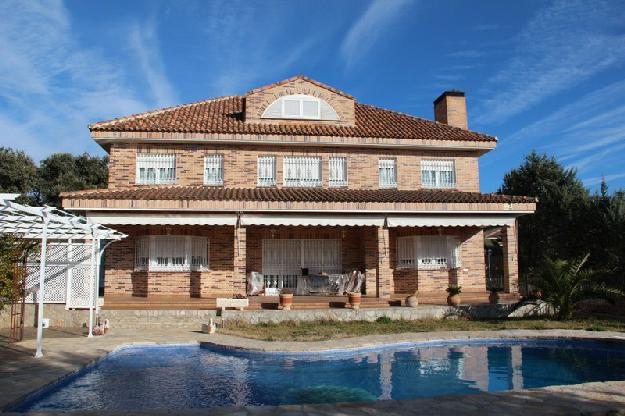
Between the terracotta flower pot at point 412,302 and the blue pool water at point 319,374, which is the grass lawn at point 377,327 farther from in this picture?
the blue pool water at point 319,374

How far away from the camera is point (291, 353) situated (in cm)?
1280

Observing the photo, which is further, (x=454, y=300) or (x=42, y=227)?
(x=454, y=300)

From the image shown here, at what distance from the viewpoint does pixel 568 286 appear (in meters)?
17.6

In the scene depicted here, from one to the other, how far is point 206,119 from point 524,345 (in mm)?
16368

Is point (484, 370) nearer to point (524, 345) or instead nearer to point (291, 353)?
point (524, 345)

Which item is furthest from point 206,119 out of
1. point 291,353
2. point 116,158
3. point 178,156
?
point 291,353

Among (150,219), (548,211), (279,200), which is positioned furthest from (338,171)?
(548,211)

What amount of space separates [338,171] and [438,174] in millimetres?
4802

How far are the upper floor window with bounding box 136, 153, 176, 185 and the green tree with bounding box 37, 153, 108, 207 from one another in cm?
2465

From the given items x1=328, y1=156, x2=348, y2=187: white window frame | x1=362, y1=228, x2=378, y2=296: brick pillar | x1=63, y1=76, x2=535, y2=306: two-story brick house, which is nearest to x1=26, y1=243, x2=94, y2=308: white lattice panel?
x1=63, y1=76, x2=535, y2=306: two-story brick house

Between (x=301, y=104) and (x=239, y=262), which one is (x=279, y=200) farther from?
(x=301, y=104)

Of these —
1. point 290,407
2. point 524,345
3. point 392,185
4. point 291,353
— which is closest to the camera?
point 290,407

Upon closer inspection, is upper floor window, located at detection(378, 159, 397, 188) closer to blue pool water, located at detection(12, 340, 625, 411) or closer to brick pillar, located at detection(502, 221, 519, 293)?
brick pillar, located at detection(502, 221, 519, 293)

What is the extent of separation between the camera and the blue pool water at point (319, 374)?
9.41 m
